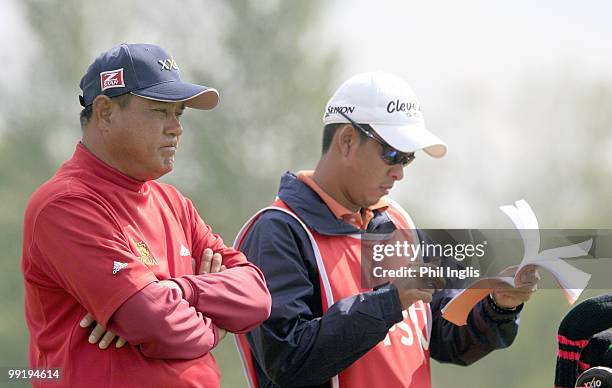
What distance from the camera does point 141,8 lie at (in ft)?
62.5

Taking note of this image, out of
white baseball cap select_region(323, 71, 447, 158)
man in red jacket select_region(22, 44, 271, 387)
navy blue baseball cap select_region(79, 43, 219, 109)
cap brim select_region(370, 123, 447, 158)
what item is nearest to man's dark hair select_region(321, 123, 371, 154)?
white baseball cap select_region(323, 71, 447, 158)

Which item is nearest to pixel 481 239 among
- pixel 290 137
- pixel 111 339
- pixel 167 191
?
pixel 167 191

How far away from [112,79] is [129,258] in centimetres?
67

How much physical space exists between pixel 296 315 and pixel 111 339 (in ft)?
2.49

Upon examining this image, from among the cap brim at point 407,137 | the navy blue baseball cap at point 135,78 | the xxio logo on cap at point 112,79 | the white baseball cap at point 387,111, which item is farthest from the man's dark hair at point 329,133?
the xxio logo on cap at point 112,79

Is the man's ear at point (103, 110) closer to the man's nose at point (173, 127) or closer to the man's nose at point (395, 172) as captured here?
the man's nose at point (173, 127)

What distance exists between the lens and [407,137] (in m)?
4.32

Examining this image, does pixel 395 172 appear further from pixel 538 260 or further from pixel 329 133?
pixel 538 260

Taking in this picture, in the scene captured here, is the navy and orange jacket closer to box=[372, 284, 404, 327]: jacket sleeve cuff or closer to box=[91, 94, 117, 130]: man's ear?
box=[372, 284, 404, 327]: jacket sleeve cuff

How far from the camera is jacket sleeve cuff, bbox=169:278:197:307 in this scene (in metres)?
3.67

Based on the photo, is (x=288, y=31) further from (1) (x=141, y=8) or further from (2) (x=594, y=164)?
(2) (x=594, y=164)

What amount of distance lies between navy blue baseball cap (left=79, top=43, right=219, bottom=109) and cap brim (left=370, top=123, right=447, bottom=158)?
78 centimetres

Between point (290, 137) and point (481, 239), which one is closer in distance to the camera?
point (481, 239)

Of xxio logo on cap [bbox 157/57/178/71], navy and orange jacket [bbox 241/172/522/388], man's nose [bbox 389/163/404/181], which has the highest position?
xxio logo on cap [bbox 157/57/178/71]
